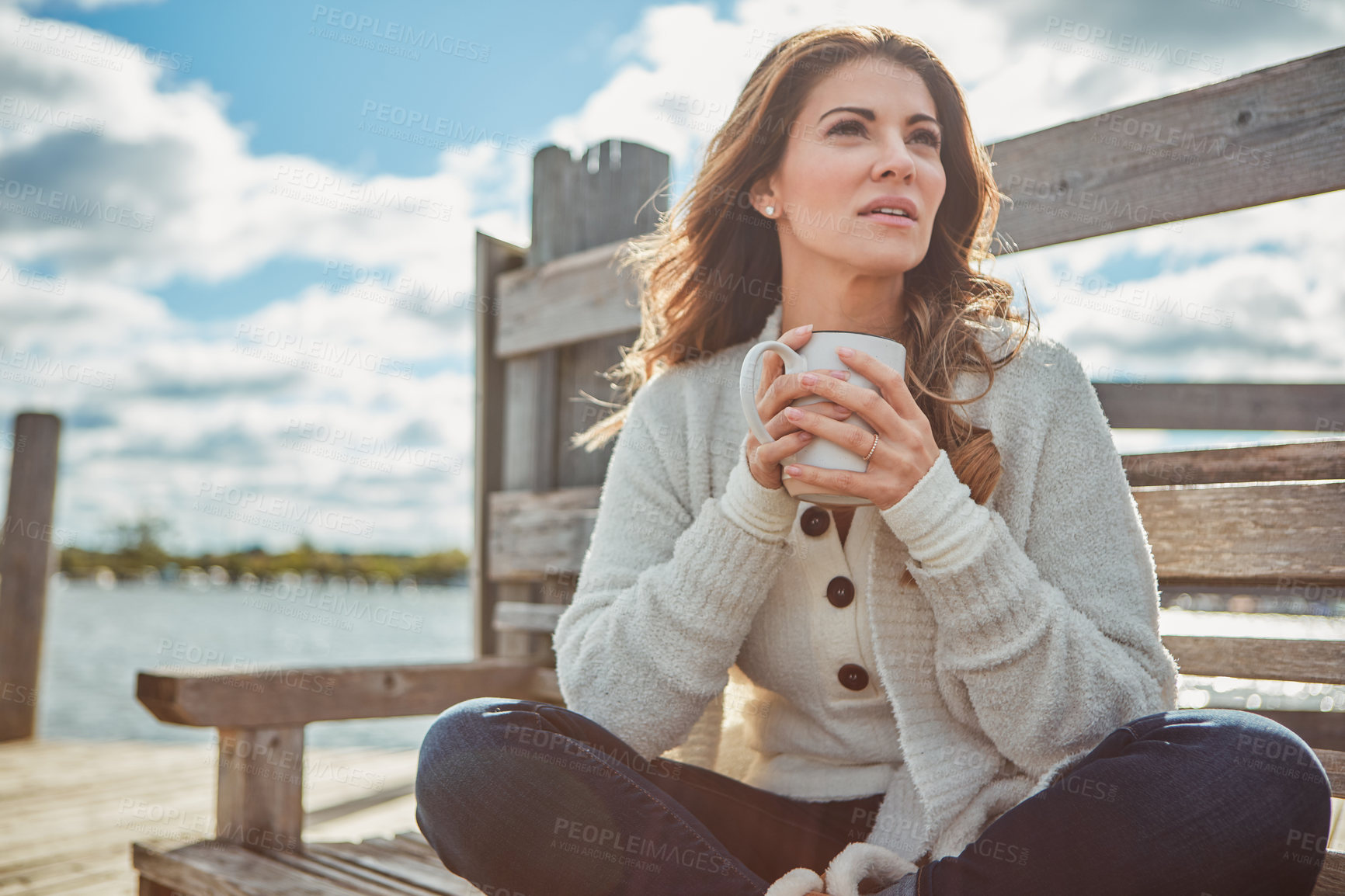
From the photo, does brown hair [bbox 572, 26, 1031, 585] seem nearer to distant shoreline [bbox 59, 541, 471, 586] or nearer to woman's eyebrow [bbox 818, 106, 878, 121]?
woman's eyebrow [bbox 818, 106, 878, 121]

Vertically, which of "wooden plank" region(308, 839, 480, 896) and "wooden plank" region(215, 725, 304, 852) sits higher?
"wooden plank" region(215, 725, 304, 852)

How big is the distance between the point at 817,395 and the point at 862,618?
1.63 ft

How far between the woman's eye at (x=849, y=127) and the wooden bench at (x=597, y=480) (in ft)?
1.57

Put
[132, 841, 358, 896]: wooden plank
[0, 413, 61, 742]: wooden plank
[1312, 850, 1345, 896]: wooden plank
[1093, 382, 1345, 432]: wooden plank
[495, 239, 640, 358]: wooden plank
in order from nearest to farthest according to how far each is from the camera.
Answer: [1312, 850, 1345, 896]: wooden plank → [132, 841, 358, 896]: wooden plank → [495, 239, 640, 358]: wooden plank → [1093, 382, 1345, 432]: wooden plank → [0, 413, 61, 742]: wooden plank

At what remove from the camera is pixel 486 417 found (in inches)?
118

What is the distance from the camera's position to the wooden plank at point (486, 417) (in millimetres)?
2920

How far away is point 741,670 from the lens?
1.81m

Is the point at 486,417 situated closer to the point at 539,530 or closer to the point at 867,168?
the point at 539,530

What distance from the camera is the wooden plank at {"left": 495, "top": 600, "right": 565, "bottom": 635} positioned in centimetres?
268

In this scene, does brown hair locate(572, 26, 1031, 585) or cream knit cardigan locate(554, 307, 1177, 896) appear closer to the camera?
cream knit cardigan locate(554, 307, 1177, 896)

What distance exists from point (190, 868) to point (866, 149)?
6.47ft

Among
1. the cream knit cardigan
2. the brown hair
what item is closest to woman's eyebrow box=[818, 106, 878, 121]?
the brown hair

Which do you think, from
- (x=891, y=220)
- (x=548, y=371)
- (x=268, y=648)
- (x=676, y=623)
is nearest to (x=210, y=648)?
(x=268, y=648)

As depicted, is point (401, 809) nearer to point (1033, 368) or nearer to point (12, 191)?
point (12, 191)
